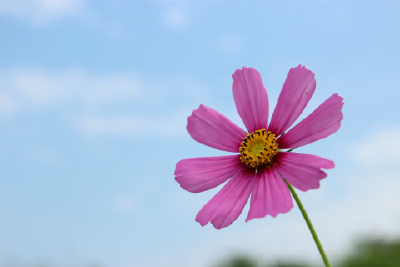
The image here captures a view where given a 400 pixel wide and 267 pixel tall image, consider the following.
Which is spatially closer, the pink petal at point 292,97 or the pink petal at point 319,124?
the pink petal at point 319,124

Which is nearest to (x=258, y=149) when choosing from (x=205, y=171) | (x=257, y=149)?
(x=257, y=149)

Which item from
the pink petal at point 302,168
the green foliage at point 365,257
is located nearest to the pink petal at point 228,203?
the pink petal at point 302,168

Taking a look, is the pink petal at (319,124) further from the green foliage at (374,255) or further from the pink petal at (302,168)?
the green foliage at (374,255)

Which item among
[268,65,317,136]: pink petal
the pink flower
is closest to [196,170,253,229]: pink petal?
the pink flower

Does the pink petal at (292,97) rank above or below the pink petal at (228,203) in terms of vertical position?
above

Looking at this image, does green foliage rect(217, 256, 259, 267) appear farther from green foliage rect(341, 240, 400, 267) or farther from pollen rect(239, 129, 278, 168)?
pollen rect(239, 129, 278, 168)

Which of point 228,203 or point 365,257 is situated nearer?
point 228,203

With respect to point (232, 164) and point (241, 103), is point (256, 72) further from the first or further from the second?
point (232, 164)

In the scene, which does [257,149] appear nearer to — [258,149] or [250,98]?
[258,149]
